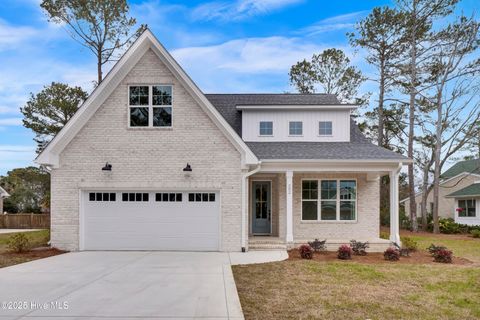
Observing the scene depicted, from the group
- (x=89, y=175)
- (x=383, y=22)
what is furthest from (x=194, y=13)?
(x=383, y=22)

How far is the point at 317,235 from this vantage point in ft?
50.8

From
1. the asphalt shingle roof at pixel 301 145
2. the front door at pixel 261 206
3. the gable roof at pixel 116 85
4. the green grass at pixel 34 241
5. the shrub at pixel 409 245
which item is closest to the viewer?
the gable roof at pixel 116 85

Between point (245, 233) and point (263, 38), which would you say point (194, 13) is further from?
point (245, 233)

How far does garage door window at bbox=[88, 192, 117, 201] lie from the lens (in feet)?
44.8

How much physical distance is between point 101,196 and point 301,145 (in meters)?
8.06

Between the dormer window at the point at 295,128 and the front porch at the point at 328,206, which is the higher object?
the dormer window at the point at 295,128

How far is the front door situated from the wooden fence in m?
19.4

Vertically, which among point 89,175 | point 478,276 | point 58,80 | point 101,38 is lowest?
point 478,276

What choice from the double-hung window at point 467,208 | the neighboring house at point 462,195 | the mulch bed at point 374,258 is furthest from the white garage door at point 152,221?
the double-hung window at point 467,208

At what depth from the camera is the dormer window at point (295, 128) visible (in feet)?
55.2

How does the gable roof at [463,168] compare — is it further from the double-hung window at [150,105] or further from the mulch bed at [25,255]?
the mulch bed at [25,255]

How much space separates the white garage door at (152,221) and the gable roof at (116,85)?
1.85m

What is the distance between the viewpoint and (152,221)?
13555mm

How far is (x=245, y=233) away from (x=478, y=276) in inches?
271
